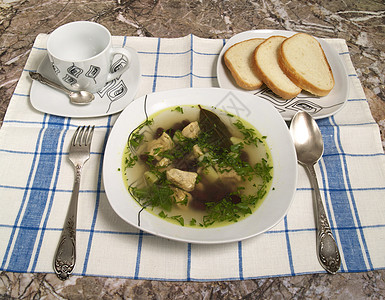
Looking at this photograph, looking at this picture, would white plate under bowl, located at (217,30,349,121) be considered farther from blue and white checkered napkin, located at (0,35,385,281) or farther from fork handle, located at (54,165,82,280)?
fork handle, located at (54,165,82,280)

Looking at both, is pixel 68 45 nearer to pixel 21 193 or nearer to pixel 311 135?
pixel 21 193

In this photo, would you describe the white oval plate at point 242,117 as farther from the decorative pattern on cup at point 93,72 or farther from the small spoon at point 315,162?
the decorative pattern on cup at point 93,72

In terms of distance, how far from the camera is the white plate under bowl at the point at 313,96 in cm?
145

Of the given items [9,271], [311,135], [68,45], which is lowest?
[9,271]

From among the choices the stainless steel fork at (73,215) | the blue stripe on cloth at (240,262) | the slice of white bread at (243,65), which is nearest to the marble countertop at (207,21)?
the slice of white bread at (243,65)

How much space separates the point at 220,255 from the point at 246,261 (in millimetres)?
86

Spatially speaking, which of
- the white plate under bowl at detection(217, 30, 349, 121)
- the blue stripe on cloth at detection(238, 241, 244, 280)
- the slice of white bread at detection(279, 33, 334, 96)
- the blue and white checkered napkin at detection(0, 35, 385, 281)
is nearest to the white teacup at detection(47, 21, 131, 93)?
the blue and white checkered napkin at detection(0, 35, 385, 281)

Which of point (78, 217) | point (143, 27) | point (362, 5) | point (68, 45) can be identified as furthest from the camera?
point (362, 5)

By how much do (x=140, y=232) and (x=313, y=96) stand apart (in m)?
0.97

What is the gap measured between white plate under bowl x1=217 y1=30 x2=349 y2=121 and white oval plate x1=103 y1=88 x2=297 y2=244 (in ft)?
0.58

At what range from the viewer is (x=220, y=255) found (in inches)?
43.0

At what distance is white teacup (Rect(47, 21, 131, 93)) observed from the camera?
1.34m

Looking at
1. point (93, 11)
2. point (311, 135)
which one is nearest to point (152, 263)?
point (311, 135)

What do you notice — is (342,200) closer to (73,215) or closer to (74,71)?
→ (73,215)
